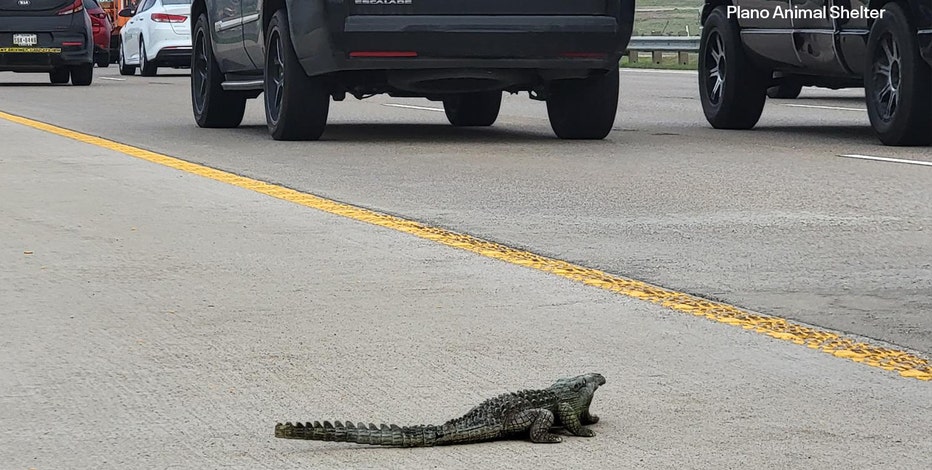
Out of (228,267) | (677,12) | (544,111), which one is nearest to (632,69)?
(544,111)

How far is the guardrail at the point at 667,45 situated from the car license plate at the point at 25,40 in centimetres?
1289

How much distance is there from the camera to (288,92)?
13.2 meters

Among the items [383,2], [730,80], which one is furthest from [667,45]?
[383,2]

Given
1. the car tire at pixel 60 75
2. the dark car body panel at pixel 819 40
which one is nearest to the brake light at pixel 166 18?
the car tire at pixel 60 75

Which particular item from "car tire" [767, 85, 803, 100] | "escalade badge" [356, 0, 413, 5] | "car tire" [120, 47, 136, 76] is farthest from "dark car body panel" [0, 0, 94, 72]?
"escalade badge" [356, 0, 413, 5]

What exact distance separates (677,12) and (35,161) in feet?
383

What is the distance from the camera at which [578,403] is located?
432cm

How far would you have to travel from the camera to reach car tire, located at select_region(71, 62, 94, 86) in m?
26.7

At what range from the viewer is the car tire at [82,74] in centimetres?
2670

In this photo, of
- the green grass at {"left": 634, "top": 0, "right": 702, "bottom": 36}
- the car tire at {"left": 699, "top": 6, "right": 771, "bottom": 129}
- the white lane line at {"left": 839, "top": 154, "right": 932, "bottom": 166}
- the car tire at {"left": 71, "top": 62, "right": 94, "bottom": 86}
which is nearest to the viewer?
the white lane line at {"left": 839, "top": 154, "right": 932, "bottom": 166}

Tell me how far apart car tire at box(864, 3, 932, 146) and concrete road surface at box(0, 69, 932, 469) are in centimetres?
89

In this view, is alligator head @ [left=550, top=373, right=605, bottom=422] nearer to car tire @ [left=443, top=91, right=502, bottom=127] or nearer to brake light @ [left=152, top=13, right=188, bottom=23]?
car tire @ [left=443, top=91, right=502, bottom=127]

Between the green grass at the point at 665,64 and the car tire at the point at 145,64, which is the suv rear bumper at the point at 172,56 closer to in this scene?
the car tire at the point at 145,64

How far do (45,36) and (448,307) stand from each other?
70.1 feet
